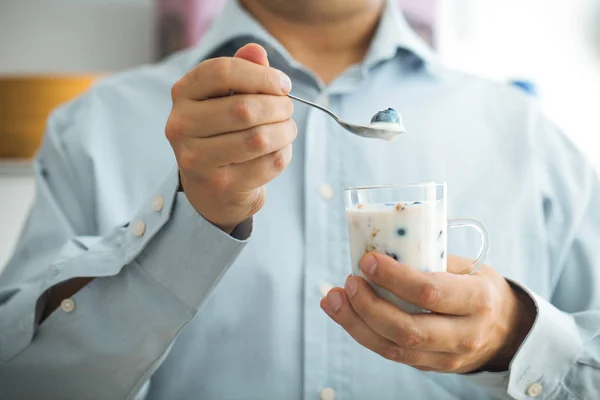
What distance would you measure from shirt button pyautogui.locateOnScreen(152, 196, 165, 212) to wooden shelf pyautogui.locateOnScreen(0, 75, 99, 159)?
1491 mm

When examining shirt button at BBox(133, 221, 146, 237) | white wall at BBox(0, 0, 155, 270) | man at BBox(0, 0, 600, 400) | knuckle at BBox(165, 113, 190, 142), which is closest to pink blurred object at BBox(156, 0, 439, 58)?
white wall at BBox(0, 0, 155, 270)

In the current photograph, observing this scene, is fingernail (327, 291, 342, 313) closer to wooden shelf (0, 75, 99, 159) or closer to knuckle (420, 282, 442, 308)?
knuckle (420, 282, 442, 308)

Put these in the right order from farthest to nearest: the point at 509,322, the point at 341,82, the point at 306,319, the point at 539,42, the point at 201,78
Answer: the point at 539,42 → the point at 341,82 → the point at 306,319 → the point at 509,322 → the point at 201,78

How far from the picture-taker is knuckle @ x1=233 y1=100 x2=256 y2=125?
59 cm

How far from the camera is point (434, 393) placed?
95 centimetres

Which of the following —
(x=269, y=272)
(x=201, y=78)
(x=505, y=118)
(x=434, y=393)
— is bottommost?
(x=434, y=393)

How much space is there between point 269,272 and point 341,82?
378 millimetres

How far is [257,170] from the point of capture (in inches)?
24.8

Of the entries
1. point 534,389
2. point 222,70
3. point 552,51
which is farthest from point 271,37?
point 552,51

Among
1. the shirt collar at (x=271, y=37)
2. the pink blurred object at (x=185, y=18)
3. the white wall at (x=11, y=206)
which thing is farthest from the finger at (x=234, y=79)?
the white wall at (x=11, y=206)

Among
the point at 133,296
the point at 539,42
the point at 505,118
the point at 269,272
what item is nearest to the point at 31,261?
the point at 133,296

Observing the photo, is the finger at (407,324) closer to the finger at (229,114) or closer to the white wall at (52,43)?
the finger at (229,114)

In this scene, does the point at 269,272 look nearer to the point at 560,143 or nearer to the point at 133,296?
the point at 133,296

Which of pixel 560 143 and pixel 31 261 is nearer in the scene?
pixel 31 261
